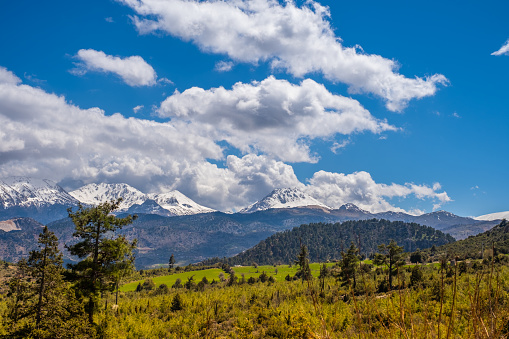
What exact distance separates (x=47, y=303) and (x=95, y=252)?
4.53 metres

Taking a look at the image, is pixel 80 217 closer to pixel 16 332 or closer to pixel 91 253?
pixel 91 253

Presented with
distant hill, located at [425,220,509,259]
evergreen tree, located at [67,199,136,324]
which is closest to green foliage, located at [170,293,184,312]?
evergreen tree, located at [67,199,136,324]

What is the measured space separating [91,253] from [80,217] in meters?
2.92

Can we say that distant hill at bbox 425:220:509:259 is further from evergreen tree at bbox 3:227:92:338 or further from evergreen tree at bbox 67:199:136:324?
evergreen tree at bbox 3:227:92:338

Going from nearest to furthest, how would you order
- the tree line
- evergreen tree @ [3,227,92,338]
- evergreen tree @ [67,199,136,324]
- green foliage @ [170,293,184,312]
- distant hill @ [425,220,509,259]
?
1. evergreen tree @ [3,227,92,338]
2. the tree line
3. evergreen tree @ [67,199,136,324]
4. green foliage @ [170,293,184,312]
5. distant hill @ [425,220,509,259]

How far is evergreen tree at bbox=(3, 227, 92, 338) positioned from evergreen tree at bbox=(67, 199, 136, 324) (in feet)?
5.93

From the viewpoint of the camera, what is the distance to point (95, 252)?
869 inches

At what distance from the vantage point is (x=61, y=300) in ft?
61.1

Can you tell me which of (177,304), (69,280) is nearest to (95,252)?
(69,280)

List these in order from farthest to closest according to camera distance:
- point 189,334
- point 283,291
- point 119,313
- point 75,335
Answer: point 283,291 < point 119,313 < point 189,334 < point 75,335

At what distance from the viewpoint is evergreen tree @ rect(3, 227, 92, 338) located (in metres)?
17.1

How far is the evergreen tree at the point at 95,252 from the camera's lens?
21.2 metres

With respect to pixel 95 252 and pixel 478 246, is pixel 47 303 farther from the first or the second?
pixel 478 246

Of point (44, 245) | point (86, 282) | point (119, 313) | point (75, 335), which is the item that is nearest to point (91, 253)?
point (86, 282)
